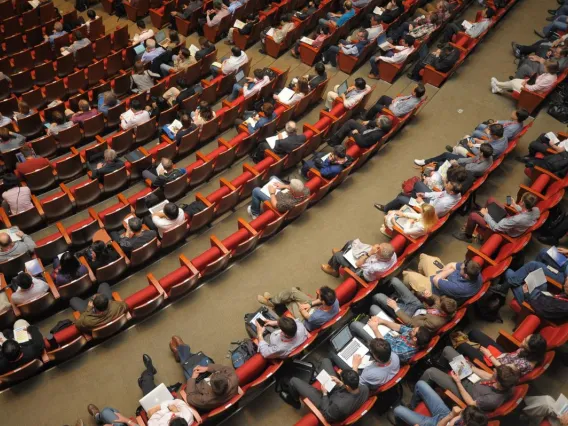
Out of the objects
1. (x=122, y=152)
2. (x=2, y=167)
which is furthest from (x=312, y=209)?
(x=2, y=167)

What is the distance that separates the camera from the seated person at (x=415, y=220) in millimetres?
4387

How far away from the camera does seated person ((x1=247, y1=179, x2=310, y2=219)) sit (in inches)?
182

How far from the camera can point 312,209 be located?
203 inches

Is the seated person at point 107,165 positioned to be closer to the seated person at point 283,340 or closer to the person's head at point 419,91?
the seated person at point 283,340

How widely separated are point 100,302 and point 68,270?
559 mm

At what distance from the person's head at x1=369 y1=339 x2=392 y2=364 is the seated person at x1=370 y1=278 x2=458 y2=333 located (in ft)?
1.42

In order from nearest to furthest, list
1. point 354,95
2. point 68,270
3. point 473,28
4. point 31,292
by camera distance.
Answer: point 31,292 < point 68,270 < point 354,95 < point 473,28

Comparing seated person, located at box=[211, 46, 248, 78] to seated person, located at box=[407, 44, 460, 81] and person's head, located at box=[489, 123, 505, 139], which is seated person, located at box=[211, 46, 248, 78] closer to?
seated person, located at box=[407, 44, 460, 81]

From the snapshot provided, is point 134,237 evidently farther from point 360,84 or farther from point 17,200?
point 360,84

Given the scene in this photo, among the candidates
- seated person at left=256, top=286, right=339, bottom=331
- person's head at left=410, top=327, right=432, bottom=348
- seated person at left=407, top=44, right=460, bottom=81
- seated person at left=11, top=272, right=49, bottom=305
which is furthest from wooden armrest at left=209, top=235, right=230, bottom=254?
seated person at left=407, top=44, right=460, bottom=81

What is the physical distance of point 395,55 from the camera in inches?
250

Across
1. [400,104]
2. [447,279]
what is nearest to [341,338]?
[447,279]

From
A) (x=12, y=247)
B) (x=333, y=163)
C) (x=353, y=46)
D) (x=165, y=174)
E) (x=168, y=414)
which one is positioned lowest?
(x=168, y=414)

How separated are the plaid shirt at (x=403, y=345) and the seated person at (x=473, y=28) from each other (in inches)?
186
